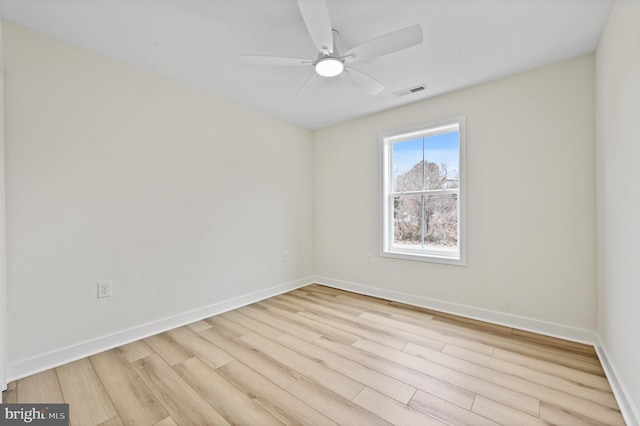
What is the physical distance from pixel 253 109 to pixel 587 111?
3.33m

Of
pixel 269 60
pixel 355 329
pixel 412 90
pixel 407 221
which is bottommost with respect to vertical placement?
pixel 355 329

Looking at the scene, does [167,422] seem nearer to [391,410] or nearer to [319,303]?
[391,410]

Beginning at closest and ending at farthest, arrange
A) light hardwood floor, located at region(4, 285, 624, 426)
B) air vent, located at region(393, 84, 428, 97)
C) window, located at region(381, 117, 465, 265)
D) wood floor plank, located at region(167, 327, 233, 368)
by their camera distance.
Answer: light hardwood floor, located at region(4, 285, 624, 426), wood floor plank, located at region(167, 327, 233, 368), air vent, located at region(393, 84, 428, 97), window, located at region(381, 117, 465, 265)

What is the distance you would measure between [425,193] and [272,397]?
104 inches

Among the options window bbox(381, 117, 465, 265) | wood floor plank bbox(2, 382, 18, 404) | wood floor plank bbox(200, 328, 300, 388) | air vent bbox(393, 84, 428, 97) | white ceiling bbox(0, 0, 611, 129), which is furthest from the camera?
window bbox(381, 117, 465, 265)

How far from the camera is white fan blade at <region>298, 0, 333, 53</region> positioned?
141 cm

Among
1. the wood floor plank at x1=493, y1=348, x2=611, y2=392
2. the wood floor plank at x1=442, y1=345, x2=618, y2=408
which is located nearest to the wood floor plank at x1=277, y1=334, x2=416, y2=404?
the wood floor plank at x1=442, y1=345, x2=618, y2=408

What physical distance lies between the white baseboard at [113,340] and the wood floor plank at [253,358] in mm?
354

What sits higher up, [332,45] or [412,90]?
[412,90]

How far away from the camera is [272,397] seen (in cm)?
165

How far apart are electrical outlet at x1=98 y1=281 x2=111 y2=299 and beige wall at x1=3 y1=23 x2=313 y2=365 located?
0.05 metres

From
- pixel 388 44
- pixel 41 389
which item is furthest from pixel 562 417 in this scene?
pixel 41 389

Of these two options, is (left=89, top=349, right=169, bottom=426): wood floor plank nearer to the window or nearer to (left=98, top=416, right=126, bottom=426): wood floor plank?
(left=98, top=416, right=126, bottom=426): wood floor plank

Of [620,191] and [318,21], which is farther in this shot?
[620,191]
